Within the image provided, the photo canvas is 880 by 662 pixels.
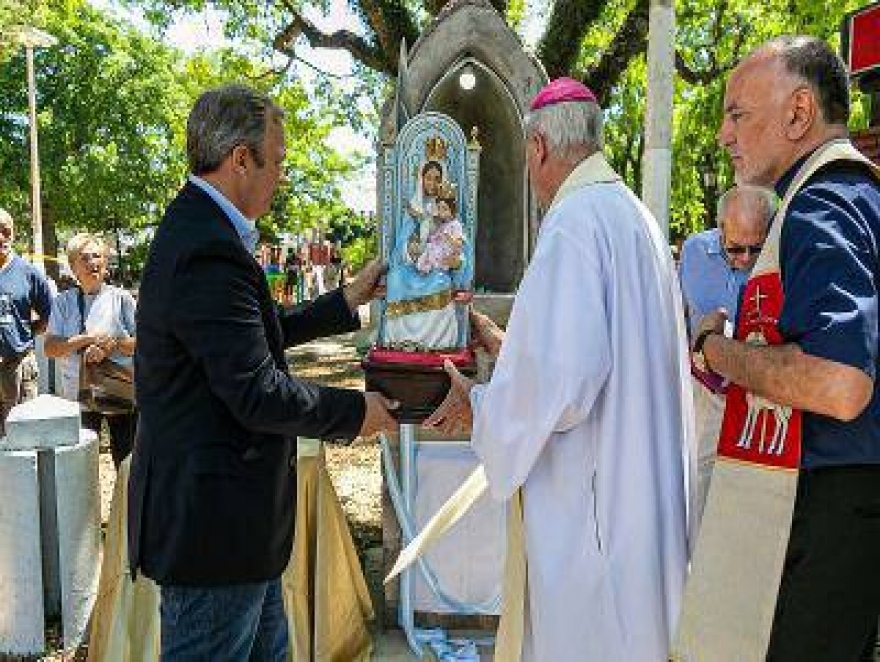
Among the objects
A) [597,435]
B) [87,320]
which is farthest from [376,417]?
[87,320]

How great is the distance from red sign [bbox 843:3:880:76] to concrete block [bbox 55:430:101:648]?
5.25 metres

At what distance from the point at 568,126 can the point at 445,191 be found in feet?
4.45

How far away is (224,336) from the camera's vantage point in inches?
83.9

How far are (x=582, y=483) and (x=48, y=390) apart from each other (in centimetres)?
622

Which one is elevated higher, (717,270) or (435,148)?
(435,148)

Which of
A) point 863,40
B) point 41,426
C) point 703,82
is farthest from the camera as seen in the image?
point 703,82

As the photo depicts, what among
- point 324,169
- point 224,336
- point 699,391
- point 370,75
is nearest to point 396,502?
point 699,391

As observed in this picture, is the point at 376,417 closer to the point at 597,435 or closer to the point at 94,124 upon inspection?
the point at 597,435

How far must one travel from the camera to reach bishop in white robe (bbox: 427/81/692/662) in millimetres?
2275

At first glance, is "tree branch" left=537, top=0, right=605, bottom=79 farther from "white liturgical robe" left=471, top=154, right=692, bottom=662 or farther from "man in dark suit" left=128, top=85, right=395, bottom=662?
"man in dark suit" left=128, top=85, right=395, bottom=662

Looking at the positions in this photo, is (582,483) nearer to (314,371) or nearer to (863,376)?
(863,376)

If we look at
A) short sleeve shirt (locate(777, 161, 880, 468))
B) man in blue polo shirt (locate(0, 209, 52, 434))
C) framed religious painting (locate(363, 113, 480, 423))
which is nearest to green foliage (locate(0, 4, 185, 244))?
man in blue polo shirt (locate(0, 209, 52, 434))

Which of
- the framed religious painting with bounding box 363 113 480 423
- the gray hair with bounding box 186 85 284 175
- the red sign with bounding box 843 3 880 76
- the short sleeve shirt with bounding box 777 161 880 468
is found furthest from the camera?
the red sign with bounding box 843 3 880 76

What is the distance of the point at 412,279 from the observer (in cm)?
367
